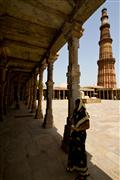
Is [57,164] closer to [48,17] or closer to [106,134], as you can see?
[106,134]

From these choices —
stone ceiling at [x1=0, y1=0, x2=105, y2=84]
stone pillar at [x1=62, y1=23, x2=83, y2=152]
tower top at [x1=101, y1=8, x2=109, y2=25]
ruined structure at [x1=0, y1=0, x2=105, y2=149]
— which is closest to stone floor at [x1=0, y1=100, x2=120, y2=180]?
stone pillar at [x1=62, y1=23, x2=83, y2=152]

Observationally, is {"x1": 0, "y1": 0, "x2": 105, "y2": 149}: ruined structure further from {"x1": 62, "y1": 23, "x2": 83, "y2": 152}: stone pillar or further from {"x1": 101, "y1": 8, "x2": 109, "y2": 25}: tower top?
{"x1": 101, "y1": 8, "x2": 109, "y2": 25}: tower top

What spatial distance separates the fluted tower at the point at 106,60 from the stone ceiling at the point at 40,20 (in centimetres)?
4703

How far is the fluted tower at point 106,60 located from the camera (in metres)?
52.1

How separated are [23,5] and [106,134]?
5.42 meters

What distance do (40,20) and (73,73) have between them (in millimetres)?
2012

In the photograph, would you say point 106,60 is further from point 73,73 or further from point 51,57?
point 73,73

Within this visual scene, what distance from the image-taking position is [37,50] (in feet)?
27.3

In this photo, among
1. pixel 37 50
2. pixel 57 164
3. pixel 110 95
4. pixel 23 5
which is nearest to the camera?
pixel 57 164

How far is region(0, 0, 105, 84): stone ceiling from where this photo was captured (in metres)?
4.48

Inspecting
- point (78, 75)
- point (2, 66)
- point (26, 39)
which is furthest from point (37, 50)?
point (78, 75)

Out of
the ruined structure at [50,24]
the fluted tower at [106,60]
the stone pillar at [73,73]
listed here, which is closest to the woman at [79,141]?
the stone pillar at [73,73]

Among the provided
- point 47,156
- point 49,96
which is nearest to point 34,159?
point 47,156

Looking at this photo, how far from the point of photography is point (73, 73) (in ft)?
16.5
